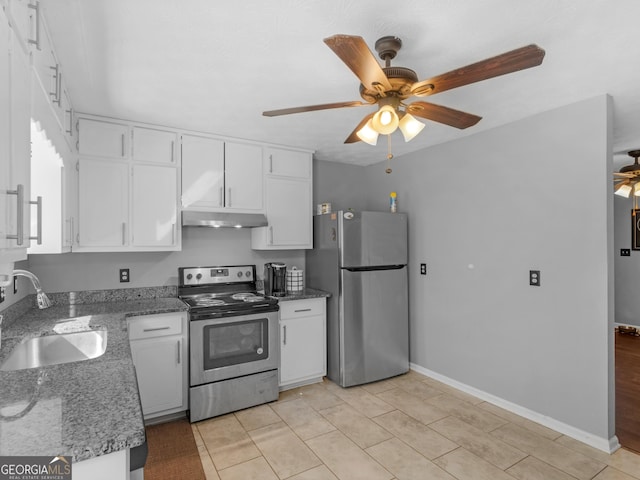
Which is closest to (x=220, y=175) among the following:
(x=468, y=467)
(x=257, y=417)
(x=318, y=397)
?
(x=257, y=417)

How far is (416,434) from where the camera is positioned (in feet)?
8.48

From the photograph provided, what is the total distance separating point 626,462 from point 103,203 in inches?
156

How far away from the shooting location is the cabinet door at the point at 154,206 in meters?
2.93

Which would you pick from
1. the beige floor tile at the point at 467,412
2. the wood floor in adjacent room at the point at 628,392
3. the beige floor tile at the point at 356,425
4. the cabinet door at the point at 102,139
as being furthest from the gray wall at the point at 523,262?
the cabinet door at the point at 102,139

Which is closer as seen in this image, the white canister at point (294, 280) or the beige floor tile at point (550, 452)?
the beige floor tile at point (550, 452)

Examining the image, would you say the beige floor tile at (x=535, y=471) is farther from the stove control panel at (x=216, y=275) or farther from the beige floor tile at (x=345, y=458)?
the stove control panel at (x=216, y=275)

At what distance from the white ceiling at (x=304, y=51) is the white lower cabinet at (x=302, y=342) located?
1.69 metres

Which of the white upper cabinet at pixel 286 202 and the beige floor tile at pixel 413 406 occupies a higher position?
the white upper cabinet at pixel 286 202

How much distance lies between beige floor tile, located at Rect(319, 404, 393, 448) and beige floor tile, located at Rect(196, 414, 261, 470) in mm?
648

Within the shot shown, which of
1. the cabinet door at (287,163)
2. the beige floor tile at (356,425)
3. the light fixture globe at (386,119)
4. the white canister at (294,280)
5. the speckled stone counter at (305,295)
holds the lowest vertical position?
the beige floor tile at (356,425)

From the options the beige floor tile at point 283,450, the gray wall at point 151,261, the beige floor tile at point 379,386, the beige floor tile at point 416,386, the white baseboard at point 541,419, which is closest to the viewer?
the beige floor tile at point 283,450

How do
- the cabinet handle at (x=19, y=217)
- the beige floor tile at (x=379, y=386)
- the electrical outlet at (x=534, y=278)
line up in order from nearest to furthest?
the cabinet handle at (x=19, y=217), the electrical outlet at (x=534, y=278), the beige floor tile at (x=379, y=386)

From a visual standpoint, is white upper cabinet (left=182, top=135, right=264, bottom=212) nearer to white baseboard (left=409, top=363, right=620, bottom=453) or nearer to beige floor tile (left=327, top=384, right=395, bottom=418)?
beige floor tile (left=327, top=384, right=395, bottom=418)

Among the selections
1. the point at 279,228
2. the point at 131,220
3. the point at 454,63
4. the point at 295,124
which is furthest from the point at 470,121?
the point at 131,220
